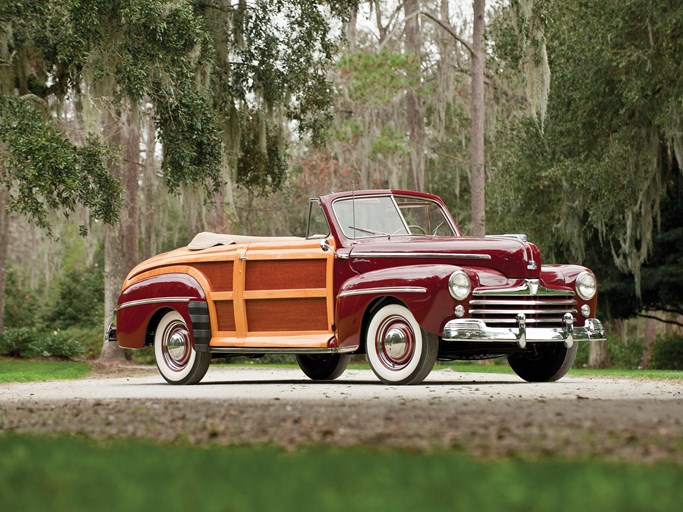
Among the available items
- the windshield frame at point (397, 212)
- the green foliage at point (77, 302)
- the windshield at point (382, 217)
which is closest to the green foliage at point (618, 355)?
the green foliage at point (77, 302)

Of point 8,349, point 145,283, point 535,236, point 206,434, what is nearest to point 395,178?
point 535,236

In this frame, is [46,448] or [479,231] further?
[479,231]

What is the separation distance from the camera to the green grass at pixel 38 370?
16750 mm

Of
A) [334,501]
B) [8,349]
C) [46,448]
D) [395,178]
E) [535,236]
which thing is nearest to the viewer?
[334,501]

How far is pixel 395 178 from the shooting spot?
28703 millimetres

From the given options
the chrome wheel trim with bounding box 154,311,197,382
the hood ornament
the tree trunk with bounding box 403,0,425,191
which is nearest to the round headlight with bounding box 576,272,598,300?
the hood ornament

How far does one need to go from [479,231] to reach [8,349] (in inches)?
405

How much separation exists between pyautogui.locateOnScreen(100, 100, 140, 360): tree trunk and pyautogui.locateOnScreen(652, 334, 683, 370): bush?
14914 millimetres

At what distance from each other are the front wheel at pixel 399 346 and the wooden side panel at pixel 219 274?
6.85 ft

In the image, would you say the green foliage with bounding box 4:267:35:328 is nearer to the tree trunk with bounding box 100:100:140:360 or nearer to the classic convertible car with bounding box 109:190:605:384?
the tree trunk with bounding box 100:100:140:360

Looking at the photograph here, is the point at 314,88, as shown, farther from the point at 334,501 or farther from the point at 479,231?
the point at 334,501

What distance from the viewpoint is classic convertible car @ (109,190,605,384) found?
446 inches

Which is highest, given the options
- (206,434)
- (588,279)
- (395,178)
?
(395,178)

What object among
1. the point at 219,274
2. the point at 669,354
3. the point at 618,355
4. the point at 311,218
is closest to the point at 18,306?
the point at 618,355
